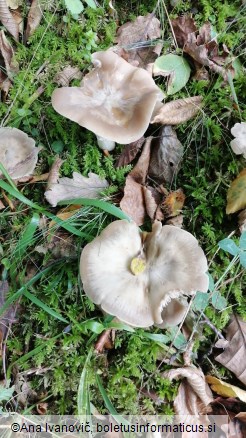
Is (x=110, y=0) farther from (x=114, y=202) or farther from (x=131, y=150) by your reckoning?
(x=114, y=202)

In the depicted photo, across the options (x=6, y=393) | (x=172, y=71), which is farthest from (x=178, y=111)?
(x=6, y=393)

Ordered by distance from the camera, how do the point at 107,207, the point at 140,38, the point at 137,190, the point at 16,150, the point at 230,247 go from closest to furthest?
1. the point at 230,247
2. the point at 107,207
3. the point at 137,190
4. the point at 16,150
5. the point at 140,38

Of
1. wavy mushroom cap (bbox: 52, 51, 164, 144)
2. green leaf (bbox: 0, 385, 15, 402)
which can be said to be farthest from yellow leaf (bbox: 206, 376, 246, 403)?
wavy mushroom cap (bbox: 52, 51, 164, 144)

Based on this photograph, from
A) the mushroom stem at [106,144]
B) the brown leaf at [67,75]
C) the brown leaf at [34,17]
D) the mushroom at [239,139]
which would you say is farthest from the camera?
the brown leaf at [34,17]

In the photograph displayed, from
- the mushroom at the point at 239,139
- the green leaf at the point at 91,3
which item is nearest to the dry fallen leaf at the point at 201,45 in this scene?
the mushroom at the point at 239,139

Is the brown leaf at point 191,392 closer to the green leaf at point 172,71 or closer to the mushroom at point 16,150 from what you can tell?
the mushroom at point 16,150

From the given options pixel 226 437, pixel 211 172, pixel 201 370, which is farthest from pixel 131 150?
pixel 226 437

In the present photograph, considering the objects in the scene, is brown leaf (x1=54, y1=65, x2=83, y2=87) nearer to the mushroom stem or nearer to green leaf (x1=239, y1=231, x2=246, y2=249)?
the mushroom stem

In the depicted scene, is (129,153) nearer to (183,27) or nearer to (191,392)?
(183,27)
